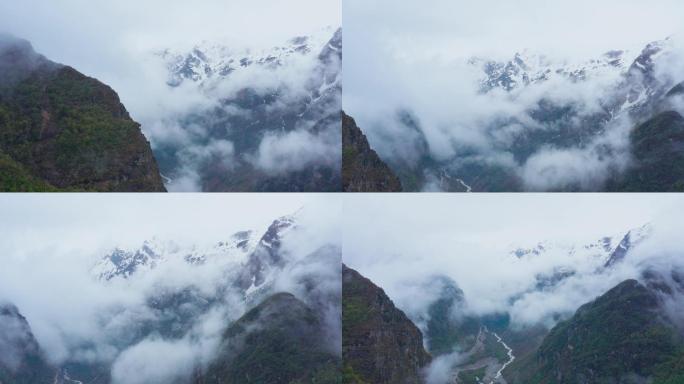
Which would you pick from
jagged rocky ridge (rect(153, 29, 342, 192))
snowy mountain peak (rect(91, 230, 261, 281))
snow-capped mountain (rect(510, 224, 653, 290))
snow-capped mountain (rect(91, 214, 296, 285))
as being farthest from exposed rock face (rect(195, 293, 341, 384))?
snow-capped mountain (rect(510, 224, 653, 290))

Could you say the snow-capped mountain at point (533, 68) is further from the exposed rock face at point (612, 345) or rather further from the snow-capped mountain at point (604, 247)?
the exposed rock face at point (612, 345)

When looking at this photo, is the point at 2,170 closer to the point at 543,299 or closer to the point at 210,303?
the point at 210,303

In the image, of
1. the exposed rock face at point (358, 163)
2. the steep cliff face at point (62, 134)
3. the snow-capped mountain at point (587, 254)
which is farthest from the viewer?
the snow-capped mountain at point (587, 254)

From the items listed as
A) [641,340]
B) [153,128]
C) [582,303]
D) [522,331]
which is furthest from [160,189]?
[641,340]

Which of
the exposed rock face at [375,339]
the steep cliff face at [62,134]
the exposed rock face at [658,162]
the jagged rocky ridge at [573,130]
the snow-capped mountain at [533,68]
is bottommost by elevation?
the exposed rock face at [375,339]

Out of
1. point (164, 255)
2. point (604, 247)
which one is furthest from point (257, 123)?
point (604, 247)

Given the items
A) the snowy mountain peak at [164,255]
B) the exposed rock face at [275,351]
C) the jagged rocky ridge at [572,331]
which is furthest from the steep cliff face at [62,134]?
the jagged rocky ridge at [572,331]

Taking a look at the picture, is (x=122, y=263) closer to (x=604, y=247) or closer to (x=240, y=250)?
(x=240, y=250)
